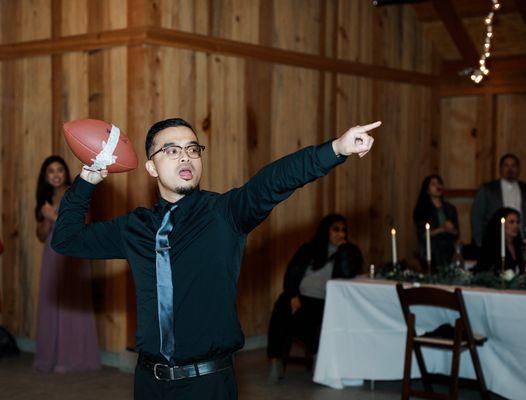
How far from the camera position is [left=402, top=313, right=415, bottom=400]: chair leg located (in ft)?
21.7

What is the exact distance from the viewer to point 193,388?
331 centimetres

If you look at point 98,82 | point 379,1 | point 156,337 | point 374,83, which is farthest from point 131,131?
point 156,337

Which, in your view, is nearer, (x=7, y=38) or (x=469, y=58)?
(x=7, y=38)

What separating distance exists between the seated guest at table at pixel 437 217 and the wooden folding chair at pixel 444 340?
301 cm

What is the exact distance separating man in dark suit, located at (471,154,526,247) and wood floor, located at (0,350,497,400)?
2.98m

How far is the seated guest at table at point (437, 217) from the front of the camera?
9664mm

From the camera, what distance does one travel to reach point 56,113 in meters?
8.66

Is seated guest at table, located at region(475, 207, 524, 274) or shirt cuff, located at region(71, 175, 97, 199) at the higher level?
shirt cuff, located at region(71, 175, 97, 199)

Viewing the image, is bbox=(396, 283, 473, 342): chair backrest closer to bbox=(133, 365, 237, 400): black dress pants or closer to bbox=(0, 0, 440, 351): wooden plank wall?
bbox=(0, 0, 440, 351): wooden plank wall

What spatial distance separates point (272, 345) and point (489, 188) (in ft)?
11.3

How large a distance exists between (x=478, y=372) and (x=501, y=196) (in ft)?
12.4

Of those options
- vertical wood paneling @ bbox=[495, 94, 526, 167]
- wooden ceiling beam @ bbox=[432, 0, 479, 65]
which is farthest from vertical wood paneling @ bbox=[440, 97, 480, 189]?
wooden ceiling beam @ bbox=[432, 0, 479, 65]

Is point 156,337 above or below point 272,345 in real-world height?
above

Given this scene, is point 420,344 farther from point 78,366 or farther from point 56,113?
point 56,113
